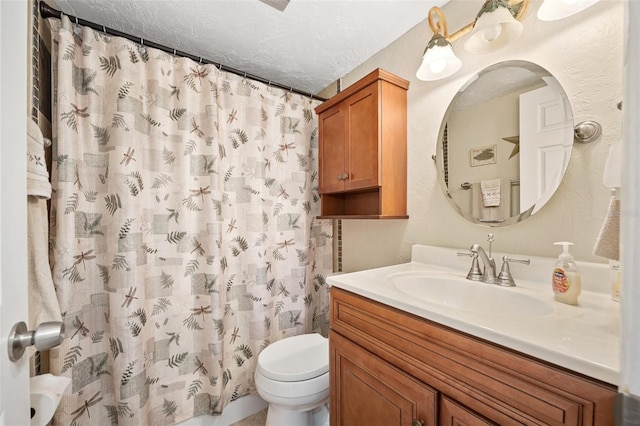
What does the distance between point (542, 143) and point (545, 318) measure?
640 millimetres

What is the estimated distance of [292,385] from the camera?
1.18m

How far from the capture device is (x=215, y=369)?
142 centimetres

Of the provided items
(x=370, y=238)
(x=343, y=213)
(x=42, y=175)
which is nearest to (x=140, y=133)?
(x=42, y=175)

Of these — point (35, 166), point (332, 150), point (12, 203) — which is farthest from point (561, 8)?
point (35, 166)

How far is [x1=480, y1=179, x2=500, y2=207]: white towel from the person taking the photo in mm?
1047

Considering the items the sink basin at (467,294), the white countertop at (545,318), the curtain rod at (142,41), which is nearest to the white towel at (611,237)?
the white countertop at (545,318)

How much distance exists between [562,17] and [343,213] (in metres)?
1.34

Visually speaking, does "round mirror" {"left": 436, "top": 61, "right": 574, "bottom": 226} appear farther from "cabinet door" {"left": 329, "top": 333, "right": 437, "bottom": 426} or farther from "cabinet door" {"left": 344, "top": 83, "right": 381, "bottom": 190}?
"cabinet door" {"left": 329, "top": 333, "right": 437, "bottom": 426}

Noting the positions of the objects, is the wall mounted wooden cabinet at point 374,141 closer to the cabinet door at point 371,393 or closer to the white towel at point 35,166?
the cabinet door at point 371,393

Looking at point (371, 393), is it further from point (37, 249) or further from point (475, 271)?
point (37, 249)

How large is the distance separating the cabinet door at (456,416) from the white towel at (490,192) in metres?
0.76

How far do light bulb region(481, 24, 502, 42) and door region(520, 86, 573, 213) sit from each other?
0.80ft

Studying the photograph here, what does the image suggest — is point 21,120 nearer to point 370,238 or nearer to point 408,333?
point 408,333

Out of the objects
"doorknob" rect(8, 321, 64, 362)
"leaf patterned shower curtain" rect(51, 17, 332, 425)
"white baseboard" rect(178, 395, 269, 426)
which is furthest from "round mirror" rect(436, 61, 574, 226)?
"white baseboard" rect(178, 395, 269, 426)
